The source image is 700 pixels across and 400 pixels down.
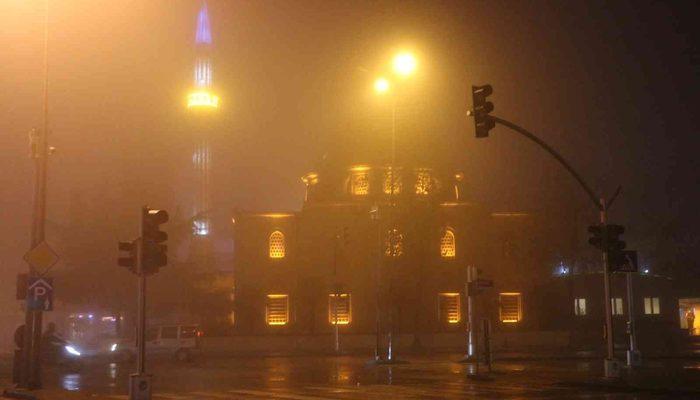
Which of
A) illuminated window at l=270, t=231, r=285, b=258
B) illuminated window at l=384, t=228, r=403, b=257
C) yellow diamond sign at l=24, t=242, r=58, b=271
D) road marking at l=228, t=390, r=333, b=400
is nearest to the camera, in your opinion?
road marking at l=228, t=390, r=333, b=400

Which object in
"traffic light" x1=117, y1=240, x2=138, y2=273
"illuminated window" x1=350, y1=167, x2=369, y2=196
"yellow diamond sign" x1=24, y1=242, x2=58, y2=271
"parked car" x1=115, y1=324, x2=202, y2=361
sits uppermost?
"illuminated window" x1=350, y1=167, x2=369, y2=196

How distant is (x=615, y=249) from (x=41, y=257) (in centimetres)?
1518

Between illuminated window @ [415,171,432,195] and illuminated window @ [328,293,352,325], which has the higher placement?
illuminated window @ [415,171,432,195]

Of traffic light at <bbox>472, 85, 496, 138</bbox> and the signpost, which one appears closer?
traffic light at <bbox>472, 85, 496, 138</bbox>

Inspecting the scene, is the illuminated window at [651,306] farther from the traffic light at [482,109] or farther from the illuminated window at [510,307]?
the traffic light at [482,109]

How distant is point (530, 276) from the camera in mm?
67000

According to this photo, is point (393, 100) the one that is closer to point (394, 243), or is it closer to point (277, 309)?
point (394, 243)

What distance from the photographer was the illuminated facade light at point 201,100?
144 m

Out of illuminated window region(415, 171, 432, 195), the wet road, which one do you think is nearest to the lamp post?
the wet road

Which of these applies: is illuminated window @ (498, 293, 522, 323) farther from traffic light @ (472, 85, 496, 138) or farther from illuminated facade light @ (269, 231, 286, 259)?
traffic light @ (472, 85, 496, 138)

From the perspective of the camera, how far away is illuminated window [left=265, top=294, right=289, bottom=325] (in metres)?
65.2

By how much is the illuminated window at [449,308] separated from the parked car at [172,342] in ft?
87.1

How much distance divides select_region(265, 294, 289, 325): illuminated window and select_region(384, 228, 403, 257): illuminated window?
41.1 feet

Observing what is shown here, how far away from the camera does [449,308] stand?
65.9 meters
